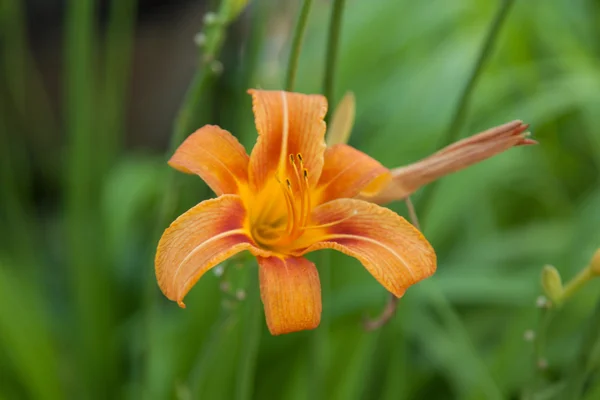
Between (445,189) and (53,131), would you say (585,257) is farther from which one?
(53,131)

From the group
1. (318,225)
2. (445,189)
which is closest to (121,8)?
(445,189)

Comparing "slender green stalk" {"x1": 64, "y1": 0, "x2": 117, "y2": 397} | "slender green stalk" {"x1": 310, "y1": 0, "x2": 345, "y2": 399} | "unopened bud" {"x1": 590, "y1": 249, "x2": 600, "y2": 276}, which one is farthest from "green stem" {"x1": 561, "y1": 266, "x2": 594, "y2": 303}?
"slender green stalk" {"x1": 64, "y1": 0, "x2": 117, "y2": 397}

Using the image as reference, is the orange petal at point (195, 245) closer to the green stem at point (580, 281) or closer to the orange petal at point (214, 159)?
the orange petal at point (214, 159)

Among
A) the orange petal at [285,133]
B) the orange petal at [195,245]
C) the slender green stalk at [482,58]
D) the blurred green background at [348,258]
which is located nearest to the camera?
the orange petal at [195,245]

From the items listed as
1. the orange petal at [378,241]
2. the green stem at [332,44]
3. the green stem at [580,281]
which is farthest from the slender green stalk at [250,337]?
the green stem at [580,281]

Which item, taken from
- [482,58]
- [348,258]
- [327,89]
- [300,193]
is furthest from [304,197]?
[348,258]

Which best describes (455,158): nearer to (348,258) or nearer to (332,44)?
(332,44)
